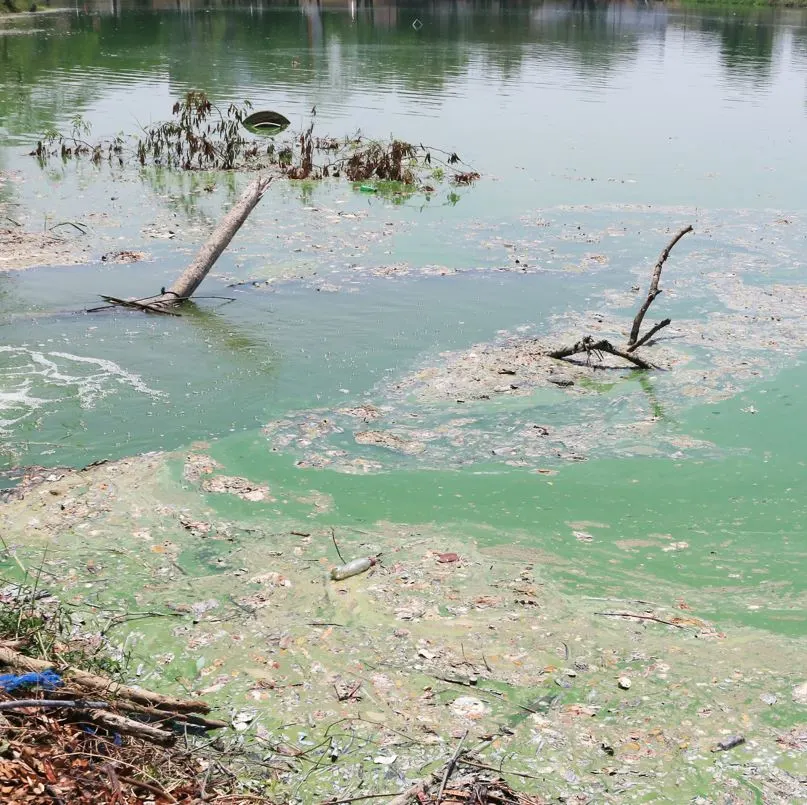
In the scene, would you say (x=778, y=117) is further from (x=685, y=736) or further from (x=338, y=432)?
(x=685, y=736)

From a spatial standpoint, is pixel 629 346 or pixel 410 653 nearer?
pixel 410 653

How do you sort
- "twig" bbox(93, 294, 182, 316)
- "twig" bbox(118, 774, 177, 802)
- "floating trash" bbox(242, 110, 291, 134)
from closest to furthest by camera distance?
1. "twig" bbox(118, 774, 177, 802)
2. "twig" bbox(93, 294, 182, 316)
3. "floating trash" bbox(242, 110, 291, 134)

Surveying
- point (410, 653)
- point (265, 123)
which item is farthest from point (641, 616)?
point (265, 123)

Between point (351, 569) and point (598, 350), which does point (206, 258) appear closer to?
point (598, 350)

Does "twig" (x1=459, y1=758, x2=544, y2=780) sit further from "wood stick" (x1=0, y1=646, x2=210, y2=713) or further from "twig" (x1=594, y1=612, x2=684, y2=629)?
"twig" (x1=594, y1=612, x2=684, y2=629)

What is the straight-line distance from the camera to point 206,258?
10.1 meters

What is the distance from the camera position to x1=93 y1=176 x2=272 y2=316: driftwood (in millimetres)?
9648

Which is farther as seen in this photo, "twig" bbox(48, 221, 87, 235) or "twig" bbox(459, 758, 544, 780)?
"twig" bbox(48, 221, 87, 235)

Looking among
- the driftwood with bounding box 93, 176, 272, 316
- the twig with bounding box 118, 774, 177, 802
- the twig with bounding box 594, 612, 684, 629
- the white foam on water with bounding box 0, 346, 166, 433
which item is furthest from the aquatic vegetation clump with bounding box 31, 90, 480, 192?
the twig with bounding box 118, 774, 177, 802

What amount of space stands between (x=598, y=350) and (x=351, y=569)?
163 inches

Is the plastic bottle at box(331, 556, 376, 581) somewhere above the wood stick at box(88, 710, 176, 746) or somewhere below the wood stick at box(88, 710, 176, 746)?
below

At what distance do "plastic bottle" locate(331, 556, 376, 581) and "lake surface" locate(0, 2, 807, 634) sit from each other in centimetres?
65

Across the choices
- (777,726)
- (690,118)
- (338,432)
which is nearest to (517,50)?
(690,118)

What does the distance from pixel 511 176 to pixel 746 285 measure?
5877 mm
